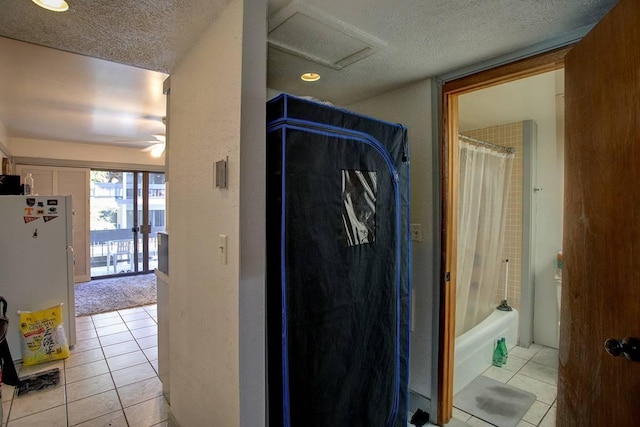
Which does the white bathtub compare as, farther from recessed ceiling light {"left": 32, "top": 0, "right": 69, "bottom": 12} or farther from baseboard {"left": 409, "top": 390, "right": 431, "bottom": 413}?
recessed ceiling light {"left": 32, "top": 0, "right": 69, "bottom": 12}

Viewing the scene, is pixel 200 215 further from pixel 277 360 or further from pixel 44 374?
pixel 44 374

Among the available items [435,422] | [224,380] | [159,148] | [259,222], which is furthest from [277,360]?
[159,148]

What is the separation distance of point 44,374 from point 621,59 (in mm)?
4009

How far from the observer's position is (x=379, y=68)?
1897 millimetres

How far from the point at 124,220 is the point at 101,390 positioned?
4286mm

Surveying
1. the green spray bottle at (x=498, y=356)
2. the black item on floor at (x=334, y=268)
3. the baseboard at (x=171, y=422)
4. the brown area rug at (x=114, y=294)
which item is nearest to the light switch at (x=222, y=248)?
the black item on floor at (x=334, y=268)

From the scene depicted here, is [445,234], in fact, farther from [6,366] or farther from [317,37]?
[6,366]

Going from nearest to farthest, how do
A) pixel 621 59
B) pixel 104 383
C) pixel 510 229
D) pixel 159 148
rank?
pixel 621 59 → pixel 104 383 → pixel 510 229 → pixel 159 148

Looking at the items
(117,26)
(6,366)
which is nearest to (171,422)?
(6,366)

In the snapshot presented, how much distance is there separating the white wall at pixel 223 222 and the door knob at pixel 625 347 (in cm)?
122

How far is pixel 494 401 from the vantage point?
2256mm

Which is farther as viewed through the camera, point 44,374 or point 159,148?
point 159,148

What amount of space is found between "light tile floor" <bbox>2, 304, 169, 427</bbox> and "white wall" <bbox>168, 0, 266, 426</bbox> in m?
0.77

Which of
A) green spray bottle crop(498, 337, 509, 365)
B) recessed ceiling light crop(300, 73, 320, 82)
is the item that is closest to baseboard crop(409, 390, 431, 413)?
green spray bottle crop(498, 337, 509, 365)
